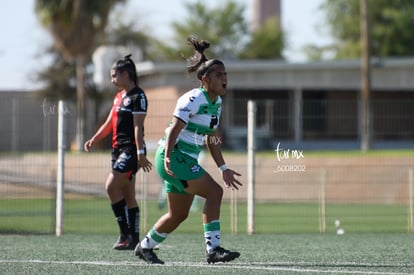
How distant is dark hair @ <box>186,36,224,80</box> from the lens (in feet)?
33.0

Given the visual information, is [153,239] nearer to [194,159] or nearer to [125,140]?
[194,159]

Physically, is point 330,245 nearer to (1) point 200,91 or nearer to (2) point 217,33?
(1) point 200,91

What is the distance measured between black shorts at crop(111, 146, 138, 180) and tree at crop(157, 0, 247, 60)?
2491 inches

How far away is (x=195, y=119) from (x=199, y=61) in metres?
0.63

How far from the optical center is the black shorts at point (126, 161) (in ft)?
40.2

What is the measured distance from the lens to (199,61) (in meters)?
10.2

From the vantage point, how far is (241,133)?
27.2 meters

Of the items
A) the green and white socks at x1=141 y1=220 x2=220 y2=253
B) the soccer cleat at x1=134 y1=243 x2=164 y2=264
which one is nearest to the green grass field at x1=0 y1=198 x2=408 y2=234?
the soccer cleat at x1=134 y1=243 x2=164 y2=264

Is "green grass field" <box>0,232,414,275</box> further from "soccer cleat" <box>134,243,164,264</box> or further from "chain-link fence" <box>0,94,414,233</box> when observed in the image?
"chain-link fence" <box>0,94,414,233</box>

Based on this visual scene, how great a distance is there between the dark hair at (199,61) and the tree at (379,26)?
59.3m

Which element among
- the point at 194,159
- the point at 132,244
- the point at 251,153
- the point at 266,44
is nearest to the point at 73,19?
the point at 251,153

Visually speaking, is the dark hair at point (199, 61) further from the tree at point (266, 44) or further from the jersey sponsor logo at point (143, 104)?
the tree at point (266, 44)

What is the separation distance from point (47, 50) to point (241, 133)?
37517 mm

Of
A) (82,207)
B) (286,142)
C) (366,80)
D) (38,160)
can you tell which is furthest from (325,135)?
(366,80)
